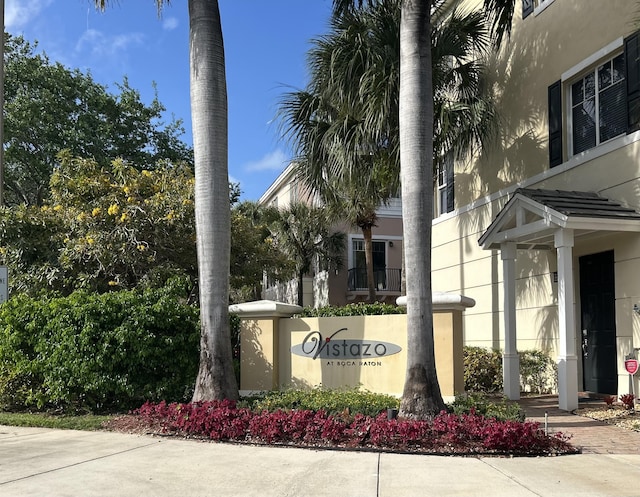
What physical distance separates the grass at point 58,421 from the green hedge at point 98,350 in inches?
11.2

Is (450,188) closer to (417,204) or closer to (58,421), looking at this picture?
(417,204)

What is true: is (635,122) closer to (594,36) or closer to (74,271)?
(594,36)

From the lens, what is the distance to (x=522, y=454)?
734 cm

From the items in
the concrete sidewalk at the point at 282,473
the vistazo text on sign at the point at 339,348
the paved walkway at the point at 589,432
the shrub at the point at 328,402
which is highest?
the vistazo text on sign at the point at 339,348

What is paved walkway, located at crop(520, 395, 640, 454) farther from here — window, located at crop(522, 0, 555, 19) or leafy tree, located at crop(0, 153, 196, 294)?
window, located at crop(522, 0, 555, 19)

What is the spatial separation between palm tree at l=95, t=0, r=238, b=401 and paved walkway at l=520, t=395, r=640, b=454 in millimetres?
4785

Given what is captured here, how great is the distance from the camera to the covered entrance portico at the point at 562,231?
1074 cm

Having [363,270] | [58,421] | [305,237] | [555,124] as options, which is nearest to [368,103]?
[555,124]

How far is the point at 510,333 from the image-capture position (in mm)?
12773

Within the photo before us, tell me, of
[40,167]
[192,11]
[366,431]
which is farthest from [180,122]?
[366,431]

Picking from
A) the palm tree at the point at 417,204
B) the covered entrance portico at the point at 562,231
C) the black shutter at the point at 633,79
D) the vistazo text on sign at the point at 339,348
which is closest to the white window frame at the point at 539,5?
the black shutter at the point at 633,79

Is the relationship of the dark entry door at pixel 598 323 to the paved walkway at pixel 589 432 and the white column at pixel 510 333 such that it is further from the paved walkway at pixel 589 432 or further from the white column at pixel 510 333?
A: the white column at pixel 510 333

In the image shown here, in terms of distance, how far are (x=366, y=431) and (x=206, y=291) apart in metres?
3.27

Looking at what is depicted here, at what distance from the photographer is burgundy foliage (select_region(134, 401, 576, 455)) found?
291 inches
